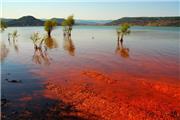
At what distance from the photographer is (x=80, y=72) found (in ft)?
86.5

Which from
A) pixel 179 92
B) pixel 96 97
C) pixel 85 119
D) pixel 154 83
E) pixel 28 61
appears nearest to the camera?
pixel 85 119

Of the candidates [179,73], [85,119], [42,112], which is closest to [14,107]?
[42,112]

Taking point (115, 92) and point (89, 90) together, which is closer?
point (115, 92)

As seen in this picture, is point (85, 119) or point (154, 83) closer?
point (85, 119)

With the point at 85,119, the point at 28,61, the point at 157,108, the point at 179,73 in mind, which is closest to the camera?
the point at 85,119

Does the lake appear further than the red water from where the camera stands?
No

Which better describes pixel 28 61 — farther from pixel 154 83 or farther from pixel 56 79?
pixel 154 83

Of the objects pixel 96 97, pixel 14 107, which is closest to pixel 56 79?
pixel 96 97

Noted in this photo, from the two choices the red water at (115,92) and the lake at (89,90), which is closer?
the lake at (89,90)

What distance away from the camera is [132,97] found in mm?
18391

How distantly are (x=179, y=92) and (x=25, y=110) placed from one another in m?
11.2

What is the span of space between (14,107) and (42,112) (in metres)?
1.95

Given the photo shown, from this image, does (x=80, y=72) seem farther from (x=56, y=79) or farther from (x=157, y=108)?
(x=157, y=108)

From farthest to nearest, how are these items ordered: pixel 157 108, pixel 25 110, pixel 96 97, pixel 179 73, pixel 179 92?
pixel 179 73 < pixel 179 92 < pixel 96 97 < pixel 157 108 < pixel 25 110
